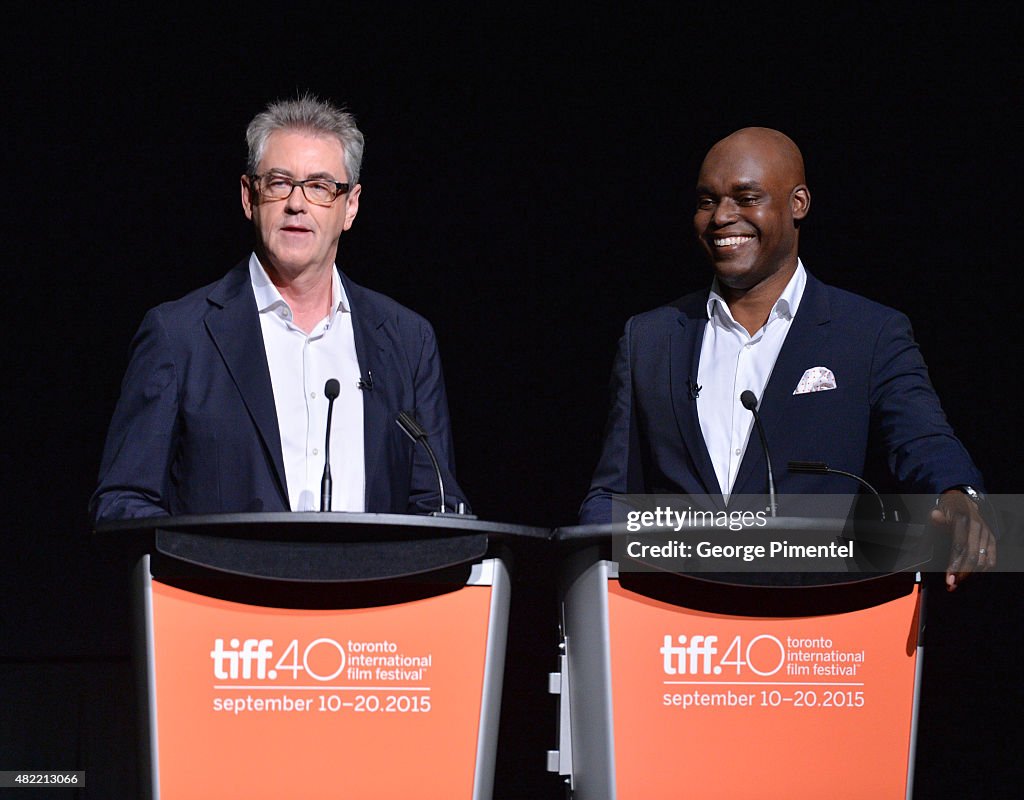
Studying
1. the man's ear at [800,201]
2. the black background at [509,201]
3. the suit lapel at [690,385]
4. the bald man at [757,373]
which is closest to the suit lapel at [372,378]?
the bald man at [757,373]

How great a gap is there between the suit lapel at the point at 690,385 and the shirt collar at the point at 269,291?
702mm

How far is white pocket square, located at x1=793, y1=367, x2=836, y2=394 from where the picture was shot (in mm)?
2650

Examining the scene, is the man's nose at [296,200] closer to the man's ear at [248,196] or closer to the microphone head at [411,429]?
Result: the man's ear at [248,196]

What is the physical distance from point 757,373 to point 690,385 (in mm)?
145

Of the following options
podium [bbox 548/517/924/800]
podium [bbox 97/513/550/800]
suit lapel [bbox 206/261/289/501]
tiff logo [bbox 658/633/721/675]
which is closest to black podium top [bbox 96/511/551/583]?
podium [bbox 97/513/550/800]

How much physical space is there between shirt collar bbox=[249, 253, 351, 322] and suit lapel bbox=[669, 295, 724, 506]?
702 millimetres

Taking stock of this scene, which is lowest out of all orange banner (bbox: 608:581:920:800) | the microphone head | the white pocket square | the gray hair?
orange banner (bbox: 608:581:920:800)

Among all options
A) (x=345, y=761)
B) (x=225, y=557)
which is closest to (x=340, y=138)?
(x=225, y=557)

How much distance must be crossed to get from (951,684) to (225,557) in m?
2.27

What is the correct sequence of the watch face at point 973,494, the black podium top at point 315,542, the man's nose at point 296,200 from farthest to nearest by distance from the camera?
the man's nose at point 296,200, the watch face at point 973,494, the black podium top at point 315,542

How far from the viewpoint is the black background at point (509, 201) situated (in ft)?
12.3

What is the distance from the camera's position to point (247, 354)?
264 centimetres

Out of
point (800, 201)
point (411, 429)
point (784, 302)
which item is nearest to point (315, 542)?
point (411, 429)

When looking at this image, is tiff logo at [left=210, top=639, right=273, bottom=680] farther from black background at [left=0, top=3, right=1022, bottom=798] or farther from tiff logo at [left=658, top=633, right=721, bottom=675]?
black background at [left=0, top=3, right=1022, bottom=798]
